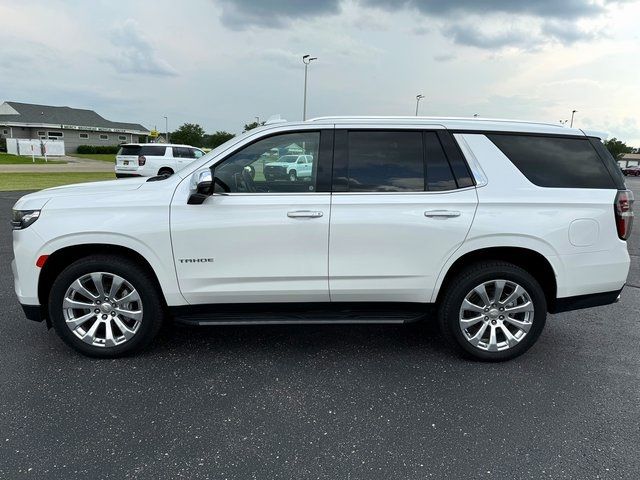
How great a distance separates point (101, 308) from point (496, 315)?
3.02 metres

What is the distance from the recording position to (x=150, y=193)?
10.9 ft

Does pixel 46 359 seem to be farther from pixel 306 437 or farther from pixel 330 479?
pixel 330 479

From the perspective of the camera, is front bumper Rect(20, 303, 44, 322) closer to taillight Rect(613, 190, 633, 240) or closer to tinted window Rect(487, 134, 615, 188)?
tinted window Rect(487, 134, 615, 188)

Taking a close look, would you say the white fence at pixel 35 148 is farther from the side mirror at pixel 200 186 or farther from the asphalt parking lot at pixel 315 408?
the side mirror at pixel 200 186

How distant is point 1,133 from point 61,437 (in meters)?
66.5

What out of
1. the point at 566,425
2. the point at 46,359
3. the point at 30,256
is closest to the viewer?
the point at 566,425

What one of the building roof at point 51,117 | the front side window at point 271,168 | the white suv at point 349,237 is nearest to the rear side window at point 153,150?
the white suv at point 349,237

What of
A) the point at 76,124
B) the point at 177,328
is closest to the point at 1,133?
the point at 76,124

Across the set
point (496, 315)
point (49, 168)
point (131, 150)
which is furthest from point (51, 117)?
point (496, 315)

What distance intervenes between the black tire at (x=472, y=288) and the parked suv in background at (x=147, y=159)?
1619cm

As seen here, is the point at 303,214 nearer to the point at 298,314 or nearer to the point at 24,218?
the point at 298,314

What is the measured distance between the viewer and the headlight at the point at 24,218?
3.27 metres

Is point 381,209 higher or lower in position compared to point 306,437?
higher

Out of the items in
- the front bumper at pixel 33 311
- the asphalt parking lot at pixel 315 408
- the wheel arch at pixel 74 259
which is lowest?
the asphalt parking lot at pixel 315 408
